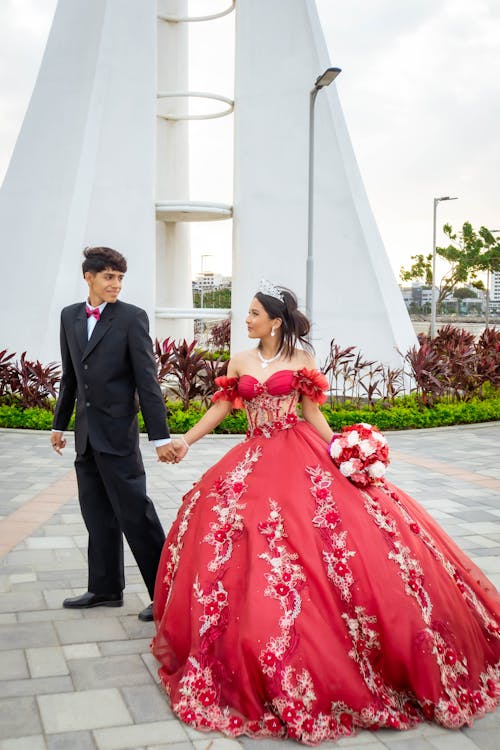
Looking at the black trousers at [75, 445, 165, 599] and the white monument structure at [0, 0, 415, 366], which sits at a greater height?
the white monument structure at [0, 0, 415, 366]

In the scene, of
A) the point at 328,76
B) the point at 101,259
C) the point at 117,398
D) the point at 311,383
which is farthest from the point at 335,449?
the point at 328,76

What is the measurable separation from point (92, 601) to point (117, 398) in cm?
131

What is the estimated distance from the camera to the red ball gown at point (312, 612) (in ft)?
11.1

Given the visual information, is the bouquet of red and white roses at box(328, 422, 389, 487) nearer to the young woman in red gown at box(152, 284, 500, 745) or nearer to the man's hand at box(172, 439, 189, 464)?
the young woman in red gown at box(152, 284, 500, 745)

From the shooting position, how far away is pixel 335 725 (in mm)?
3324

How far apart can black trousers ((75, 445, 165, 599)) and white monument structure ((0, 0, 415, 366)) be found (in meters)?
11.9

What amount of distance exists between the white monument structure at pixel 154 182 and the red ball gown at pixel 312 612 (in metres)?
12.6

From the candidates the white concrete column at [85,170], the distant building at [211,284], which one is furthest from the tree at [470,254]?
the white concrete column at [85,170]

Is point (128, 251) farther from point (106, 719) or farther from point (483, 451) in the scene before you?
point (106, 719)

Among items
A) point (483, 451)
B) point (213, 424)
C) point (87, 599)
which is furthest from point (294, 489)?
point (483, 451)

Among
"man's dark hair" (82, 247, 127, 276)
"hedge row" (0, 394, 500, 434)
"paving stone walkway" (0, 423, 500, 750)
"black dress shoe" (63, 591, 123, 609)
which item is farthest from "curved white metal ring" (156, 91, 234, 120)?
"black dress shoe" (63, 591, 123, 609)

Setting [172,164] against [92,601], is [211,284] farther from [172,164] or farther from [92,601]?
[92,601]

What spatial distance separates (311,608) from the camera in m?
3.50

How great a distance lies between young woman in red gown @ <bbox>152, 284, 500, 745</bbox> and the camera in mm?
3373
